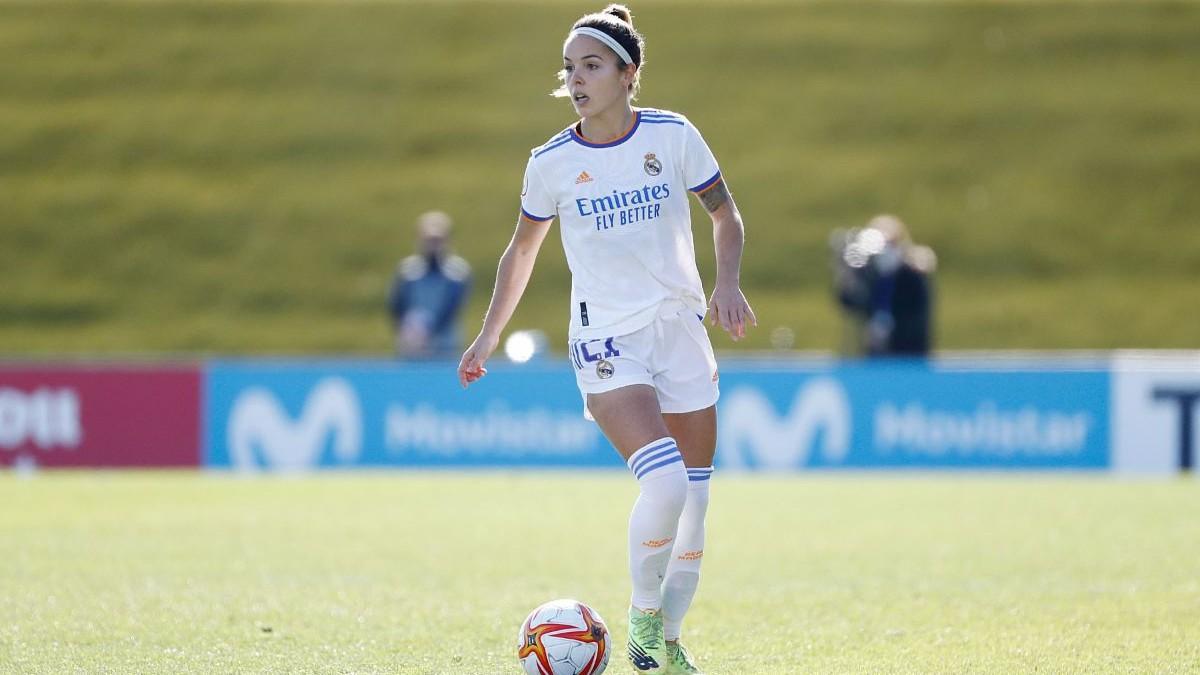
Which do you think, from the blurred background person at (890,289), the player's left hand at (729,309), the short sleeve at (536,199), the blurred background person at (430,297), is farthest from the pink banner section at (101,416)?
the player's left hand at (729,309)

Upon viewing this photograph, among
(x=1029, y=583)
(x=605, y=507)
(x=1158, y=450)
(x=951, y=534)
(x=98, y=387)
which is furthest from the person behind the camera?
(x=98, y=387)

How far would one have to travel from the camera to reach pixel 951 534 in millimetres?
10547

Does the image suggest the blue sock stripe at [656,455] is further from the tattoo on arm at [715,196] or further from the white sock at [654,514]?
the tattoo on arm at [715,196]

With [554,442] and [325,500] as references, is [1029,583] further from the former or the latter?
[554,442]

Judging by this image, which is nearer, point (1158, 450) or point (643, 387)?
point (643, 387)

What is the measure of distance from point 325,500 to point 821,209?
64.5ft

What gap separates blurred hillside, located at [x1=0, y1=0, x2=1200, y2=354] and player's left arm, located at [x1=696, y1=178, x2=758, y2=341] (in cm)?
2228

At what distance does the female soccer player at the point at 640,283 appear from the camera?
18.5 ft

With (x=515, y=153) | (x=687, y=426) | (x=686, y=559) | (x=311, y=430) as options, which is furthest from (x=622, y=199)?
(x=515, y=153)

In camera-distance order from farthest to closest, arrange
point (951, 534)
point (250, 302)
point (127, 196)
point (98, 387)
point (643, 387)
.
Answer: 1. point (127, 196)
2. point (250, 302)
3. point (98, 387)
4. point (951, 534)
5. point (643, 387)

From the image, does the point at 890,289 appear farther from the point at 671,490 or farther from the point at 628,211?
the point at 671,490

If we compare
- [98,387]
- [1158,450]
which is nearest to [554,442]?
[98,387]

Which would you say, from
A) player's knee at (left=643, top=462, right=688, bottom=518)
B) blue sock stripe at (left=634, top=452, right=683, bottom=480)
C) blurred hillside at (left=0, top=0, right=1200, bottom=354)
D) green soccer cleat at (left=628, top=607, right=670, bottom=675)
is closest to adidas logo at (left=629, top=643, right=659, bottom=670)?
green soccer cleat at (left=628, top=607, right=670, bottom=675)

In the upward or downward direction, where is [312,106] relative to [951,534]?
upward
